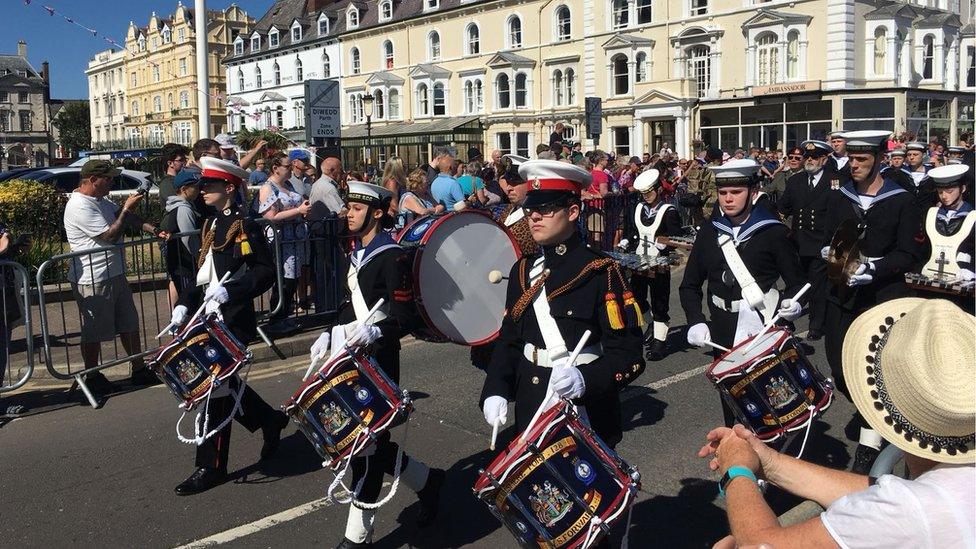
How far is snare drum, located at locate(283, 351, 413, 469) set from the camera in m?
4.13

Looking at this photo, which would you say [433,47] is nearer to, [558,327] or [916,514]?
[558,327]

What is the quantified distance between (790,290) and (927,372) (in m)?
3.13

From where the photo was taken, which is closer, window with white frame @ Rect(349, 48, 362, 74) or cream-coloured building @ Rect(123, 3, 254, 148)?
window with white frame @ Rect(349, 48, 362, 74)

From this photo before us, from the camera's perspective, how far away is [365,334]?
4.30m

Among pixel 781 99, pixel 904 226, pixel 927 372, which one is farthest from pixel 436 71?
pixel 927 372

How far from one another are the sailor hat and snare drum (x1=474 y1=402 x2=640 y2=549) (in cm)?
110

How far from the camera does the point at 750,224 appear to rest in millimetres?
5160

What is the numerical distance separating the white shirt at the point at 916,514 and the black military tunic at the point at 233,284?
4.22 m

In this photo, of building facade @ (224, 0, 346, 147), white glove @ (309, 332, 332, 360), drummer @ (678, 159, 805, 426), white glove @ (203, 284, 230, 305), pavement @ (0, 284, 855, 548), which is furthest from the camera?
building facade @ (224, 0, 346, 147)

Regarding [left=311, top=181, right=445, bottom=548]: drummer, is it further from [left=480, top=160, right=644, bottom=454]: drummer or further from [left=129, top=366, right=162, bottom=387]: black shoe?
[left=129, top=366, right=162, bottom=387]: black shoe

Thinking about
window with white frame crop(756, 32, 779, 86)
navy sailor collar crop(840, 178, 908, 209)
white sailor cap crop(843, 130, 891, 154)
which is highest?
window with white frame crop(756, 32, 779, 86)

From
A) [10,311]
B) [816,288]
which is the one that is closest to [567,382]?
[10,311]

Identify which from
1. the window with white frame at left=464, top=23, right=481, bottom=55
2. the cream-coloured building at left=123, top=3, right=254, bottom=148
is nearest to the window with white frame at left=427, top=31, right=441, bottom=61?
the window with white frame at left=464, top=23, right=481, bottom=55

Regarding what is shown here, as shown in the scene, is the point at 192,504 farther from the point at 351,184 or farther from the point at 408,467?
the point at 351,184
